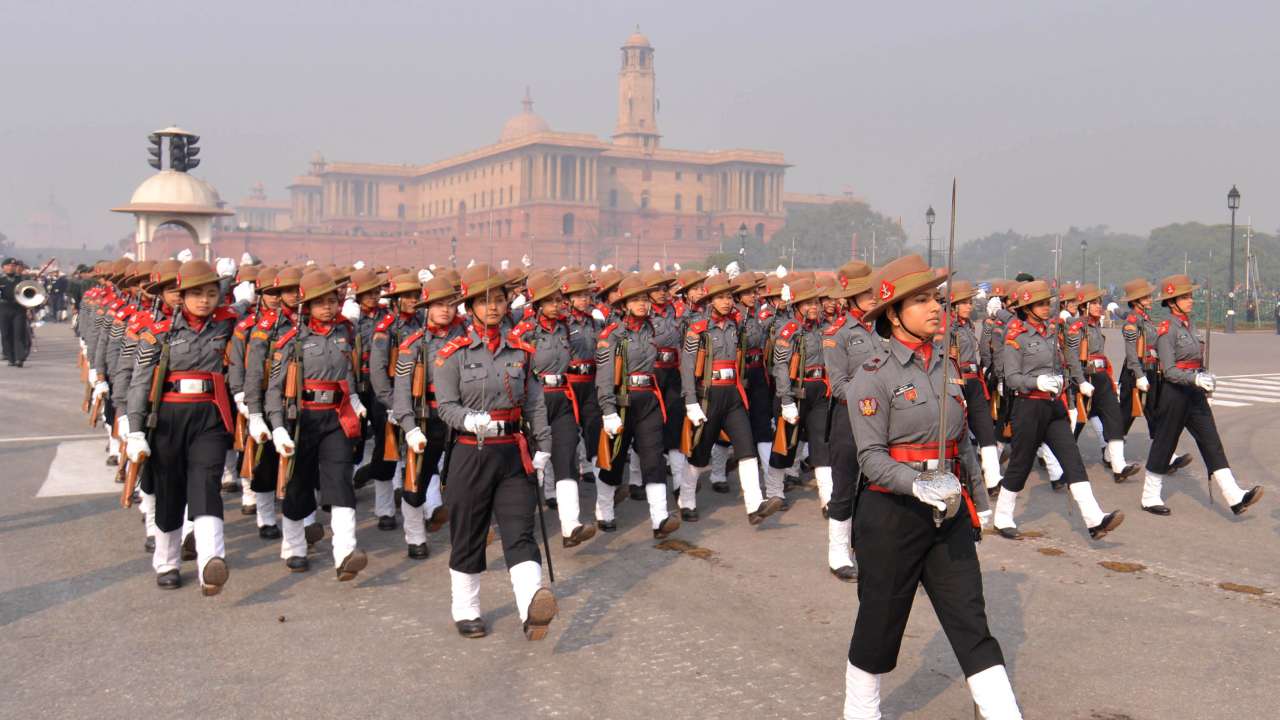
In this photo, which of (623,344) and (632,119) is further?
(632,119)

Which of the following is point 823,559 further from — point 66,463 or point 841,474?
point 66,463

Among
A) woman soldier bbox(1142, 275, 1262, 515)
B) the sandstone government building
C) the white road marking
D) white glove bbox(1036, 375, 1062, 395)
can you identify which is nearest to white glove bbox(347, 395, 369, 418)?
the white road marking

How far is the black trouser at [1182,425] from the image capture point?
9.75 meters

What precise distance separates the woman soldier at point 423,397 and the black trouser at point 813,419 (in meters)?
2.79

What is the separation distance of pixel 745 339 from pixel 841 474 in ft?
8.53

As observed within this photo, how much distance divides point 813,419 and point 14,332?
21.2m

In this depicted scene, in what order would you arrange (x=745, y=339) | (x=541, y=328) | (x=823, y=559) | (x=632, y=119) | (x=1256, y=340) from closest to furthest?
(x=823, y=559), (x=541, y=328), (x=745, y=339), (x=1256, y=340), (x=632, y=119)

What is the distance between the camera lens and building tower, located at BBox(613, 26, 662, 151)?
5817 inches

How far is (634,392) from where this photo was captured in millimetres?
9703

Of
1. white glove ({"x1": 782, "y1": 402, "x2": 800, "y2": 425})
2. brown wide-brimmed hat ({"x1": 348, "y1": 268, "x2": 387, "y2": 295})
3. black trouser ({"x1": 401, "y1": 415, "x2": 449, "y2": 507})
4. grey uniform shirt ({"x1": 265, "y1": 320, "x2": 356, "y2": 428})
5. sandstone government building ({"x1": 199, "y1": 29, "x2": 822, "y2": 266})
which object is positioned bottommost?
black trouser ({"x1": 401, "y1": 415, "x2": 449, "y2": 507})

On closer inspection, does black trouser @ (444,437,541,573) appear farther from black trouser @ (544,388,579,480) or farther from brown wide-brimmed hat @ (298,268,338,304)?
black trouser @ (544,388,579,480)

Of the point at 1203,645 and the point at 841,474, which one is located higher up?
the point at 841,474

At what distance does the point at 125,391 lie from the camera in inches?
320

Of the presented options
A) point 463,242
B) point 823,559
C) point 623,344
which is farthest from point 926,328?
point 463,242
